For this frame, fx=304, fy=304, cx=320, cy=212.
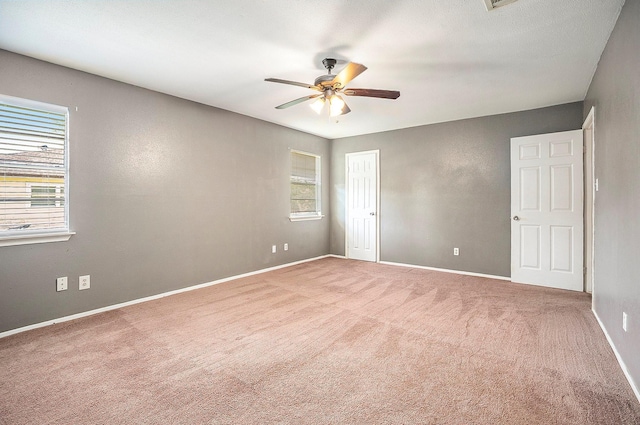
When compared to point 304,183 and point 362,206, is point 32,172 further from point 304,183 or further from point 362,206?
point 362,206

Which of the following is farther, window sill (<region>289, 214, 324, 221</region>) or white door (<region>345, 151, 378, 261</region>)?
white door (<region>345, 151, 378, 261</region>)

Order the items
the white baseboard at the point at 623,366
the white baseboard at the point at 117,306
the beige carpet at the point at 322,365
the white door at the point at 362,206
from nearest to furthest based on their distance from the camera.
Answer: the beige carpet at the point at 322,365 → the white baseboard at the point at 623,366 → the white baseboard at the point at 117,306 → the white door at the point at 362,206

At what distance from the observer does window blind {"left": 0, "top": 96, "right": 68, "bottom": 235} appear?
2721mm

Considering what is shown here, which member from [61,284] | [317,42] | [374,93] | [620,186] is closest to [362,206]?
[374,93]

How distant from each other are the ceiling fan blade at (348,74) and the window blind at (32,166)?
2.70 m

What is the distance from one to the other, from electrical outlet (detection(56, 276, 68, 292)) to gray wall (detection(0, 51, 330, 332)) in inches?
1.5

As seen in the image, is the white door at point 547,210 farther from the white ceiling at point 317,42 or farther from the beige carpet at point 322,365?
the white ceiling at point 317,42

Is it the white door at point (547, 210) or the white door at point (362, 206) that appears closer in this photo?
the white door at point (547, 210)

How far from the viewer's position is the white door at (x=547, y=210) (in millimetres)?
3990

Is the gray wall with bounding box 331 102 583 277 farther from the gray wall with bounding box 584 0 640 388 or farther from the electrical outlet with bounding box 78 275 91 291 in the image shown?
the electrical outlet with bounding box 78 275 91 291

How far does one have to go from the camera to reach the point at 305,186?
601cm

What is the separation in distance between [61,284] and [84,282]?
188mm

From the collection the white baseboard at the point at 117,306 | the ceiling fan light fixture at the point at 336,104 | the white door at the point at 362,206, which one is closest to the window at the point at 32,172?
the white baseboard at the point at 117,306

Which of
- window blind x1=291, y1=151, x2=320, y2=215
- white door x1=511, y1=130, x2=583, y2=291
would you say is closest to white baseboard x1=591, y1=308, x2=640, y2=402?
white door x1=511, y1=130, x2=583, y2=291
